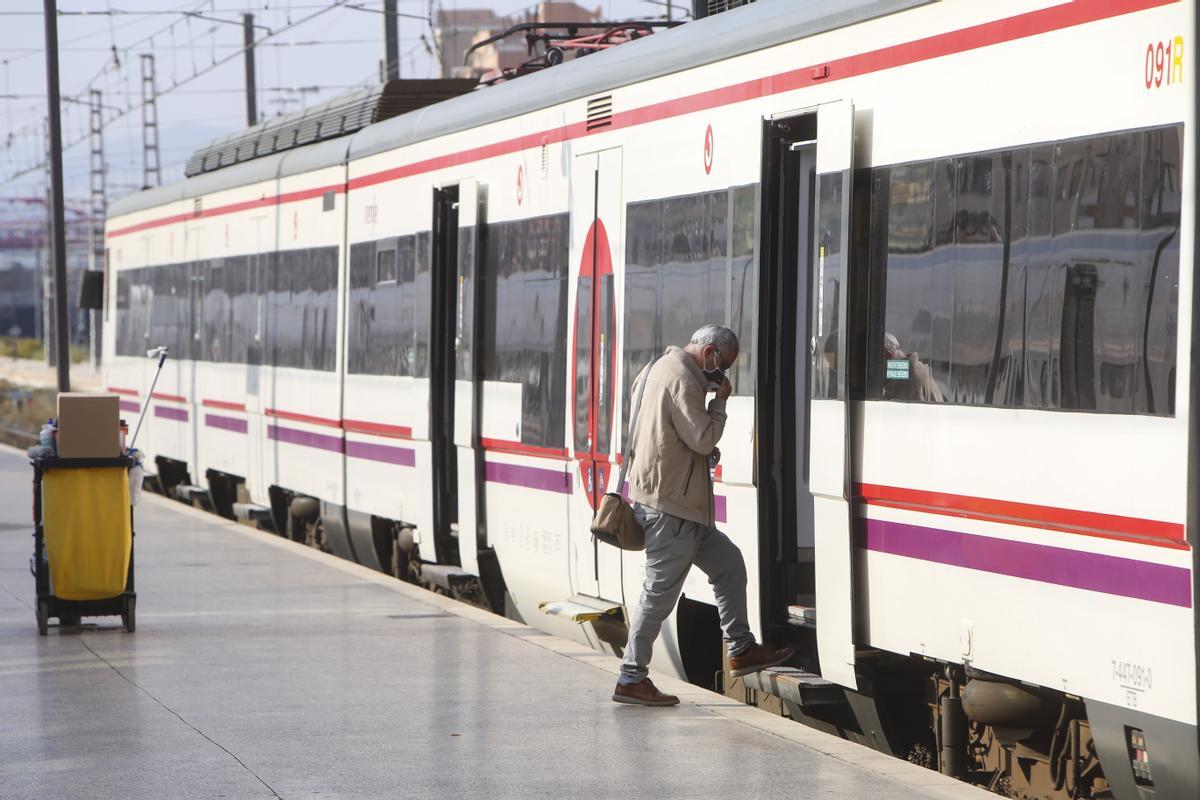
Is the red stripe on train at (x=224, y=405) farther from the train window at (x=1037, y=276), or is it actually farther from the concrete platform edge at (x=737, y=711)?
the train window at (x=1037, y=276)

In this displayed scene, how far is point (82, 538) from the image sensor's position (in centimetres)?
1123

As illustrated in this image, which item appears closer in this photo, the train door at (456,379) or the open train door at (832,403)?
the open train door at (832,403)

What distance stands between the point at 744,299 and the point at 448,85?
7278mm

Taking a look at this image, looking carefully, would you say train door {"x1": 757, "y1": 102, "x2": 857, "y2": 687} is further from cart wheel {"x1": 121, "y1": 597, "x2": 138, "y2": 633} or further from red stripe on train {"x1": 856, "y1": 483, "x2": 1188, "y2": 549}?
cart wheel {"x1": 121, "y1": 597, "x2": 138, "y2": 633}

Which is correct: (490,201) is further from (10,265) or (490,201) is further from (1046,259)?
(10,265)

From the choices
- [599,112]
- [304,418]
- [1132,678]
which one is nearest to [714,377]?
[1132,678]

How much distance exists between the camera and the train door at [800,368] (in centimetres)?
818

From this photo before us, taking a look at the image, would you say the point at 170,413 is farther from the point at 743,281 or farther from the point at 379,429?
the point at 743,281

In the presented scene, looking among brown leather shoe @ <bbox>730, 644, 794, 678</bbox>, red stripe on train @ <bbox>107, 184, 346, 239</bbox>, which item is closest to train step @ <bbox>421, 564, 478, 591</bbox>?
red stripe on train @ <bbox>107, 184, 346, 239</bbox>

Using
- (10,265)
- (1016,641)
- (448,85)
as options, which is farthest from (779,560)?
(10,265)

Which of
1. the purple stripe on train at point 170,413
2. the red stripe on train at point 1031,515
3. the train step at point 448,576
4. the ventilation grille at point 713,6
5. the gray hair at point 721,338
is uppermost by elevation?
the ventilation grille at point 713,6

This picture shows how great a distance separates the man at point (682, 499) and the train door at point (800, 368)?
1.05ft

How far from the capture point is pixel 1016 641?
7.01 meters

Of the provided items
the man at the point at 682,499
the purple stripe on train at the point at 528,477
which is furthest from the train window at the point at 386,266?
the man at the point at 682,499
